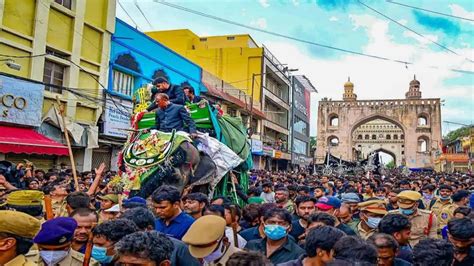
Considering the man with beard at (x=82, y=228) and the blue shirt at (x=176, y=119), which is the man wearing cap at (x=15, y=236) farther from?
the blue shirt at (x=176, y=119)

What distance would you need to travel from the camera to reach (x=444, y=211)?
257 inches

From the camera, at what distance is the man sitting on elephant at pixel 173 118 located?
229 inches

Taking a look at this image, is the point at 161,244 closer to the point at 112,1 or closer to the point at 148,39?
the point at 112,1

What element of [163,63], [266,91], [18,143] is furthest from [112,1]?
[266,91]

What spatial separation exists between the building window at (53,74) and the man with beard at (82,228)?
11.1m

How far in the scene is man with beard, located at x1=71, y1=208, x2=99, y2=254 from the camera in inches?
131

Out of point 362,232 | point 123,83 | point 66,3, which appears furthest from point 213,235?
point 123,83

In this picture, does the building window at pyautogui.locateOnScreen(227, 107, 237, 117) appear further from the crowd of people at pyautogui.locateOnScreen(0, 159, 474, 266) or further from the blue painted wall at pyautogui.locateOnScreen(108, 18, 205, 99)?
the crowd of people at pyautogui.locateOnScreen(0, 159, 474, 266)

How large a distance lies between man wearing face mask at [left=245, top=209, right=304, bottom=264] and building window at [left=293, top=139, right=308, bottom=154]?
37943mm

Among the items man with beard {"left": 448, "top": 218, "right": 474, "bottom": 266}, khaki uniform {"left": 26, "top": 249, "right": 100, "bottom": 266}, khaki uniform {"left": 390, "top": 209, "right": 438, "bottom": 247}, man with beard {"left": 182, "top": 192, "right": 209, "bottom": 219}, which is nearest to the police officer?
khaki uniform {"left": 390, "top": 209, "right": 438, "bottom": 247}

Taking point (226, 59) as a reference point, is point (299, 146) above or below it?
below

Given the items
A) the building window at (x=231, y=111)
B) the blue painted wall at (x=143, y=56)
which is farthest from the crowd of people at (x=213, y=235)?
the building window at (x=231, y=111)

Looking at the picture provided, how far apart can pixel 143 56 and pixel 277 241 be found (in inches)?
596

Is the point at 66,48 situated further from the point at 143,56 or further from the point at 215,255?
the point at 215,255
